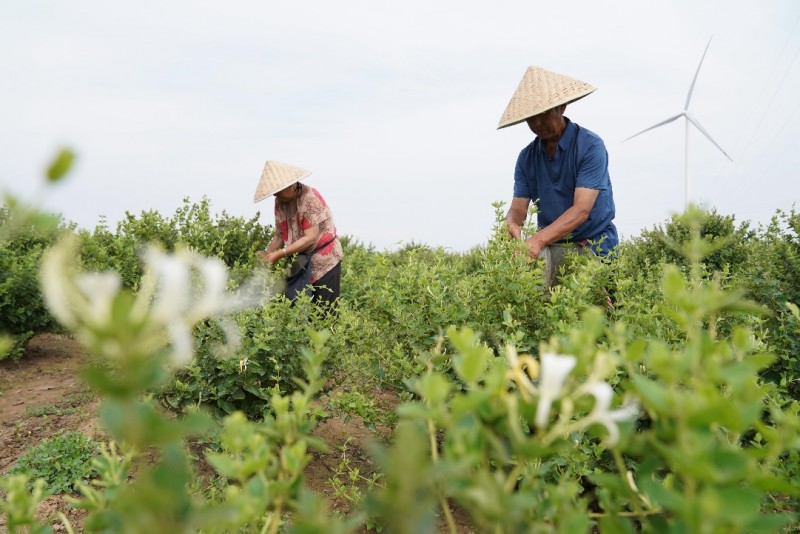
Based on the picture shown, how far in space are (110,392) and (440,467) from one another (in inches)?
12.3

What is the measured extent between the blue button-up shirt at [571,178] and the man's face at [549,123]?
0.06m

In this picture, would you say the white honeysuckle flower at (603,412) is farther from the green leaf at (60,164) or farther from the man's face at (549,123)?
the man's face at (549,123)

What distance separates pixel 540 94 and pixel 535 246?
104cm

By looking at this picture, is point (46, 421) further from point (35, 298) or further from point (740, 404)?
point (740, 404)

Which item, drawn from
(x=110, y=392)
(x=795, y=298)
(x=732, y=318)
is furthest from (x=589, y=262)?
(x=110, y=392)

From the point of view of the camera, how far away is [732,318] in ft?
11.8

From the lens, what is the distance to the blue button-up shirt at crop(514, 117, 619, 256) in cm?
378

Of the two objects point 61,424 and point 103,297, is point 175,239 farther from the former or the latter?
point 103,297

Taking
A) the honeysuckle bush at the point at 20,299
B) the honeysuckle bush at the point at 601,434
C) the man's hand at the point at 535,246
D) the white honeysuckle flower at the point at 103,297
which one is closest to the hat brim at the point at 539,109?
the man's hand at the point at 535,246

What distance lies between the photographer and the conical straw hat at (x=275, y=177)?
211 inches

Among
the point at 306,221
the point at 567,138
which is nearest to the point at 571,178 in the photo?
the point at 567,138

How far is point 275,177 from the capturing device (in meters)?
5.47

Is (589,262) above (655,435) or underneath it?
above

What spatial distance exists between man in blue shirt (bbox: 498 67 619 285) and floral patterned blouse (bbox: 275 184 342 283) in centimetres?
201
